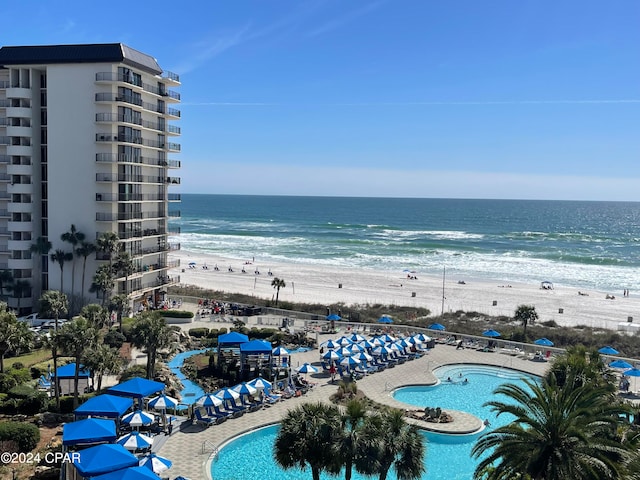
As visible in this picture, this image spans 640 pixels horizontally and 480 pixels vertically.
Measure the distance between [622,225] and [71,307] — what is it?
181 meters

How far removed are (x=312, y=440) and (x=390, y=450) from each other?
2.27 meters

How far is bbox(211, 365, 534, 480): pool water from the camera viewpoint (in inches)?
829

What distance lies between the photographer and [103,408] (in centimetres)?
2162

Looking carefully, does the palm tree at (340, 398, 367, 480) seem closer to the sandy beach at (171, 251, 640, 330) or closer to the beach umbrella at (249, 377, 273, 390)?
the beach umbrella at (249, 377, 273, 390)

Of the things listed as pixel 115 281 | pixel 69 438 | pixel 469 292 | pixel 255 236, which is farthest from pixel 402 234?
pixel 69 438

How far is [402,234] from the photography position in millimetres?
143000

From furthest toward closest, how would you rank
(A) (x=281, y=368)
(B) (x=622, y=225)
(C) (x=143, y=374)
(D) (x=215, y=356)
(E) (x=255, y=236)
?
(B) (x=622, y=225) < (E) (x=255, y=236) < (D) (x=215, y=356) < (A) (x=281, y=368) < (C) (x=143, y=374)

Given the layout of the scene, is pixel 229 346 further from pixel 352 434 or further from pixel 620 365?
pixel 620 365

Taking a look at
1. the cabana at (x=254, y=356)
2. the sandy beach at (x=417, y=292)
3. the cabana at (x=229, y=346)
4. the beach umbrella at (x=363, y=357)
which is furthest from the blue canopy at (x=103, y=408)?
the sandy beach at (x=417, y=292)

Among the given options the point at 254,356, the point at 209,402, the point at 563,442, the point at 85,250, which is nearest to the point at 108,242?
the point at 85,250

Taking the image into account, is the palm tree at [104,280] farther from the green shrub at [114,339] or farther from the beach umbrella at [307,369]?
the beach umbrella at [307,369]

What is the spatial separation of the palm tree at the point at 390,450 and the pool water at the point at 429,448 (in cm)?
535

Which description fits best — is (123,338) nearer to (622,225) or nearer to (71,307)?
(71,307)

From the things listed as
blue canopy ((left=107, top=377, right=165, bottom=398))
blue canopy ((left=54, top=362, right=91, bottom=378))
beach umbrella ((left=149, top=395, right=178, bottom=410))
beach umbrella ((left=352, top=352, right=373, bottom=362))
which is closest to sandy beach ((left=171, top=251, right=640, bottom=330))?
beach umbrella ((left=352, top=352, right=373, bottom=362))
